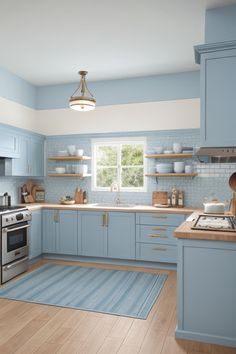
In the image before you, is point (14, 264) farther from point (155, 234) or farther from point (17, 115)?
point (17, 115)

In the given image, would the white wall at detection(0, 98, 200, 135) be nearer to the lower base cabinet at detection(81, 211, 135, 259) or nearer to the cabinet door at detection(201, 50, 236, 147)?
the lower base cabinet at detection(81, 211, 135, 259)

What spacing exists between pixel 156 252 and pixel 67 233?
144cm

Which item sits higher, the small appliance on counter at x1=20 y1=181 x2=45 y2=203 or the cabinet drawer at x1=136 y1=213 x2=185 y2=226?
the small appliance on counter at x1=20 y1=181 x2=45 y2=203

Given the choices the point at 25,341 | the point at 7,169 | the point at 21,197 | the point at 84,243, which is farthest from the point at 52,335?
the point at 21,197

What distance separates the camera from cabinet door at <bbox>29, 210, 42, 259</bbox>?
479cm

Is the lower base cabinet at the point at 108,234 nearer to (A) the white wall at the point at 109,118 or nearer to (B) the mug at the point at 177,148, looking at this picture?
(B) the mug at the point at 177,148

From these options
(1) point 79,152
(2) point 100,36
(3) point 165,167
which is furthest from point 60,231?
(2) point 100,36

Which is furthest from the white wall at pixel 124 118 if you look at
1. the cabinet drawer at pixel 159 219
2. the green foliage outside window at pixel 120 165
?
the cabinet drawer at pixel 159 219

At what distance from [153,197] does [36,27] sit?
9.80ft

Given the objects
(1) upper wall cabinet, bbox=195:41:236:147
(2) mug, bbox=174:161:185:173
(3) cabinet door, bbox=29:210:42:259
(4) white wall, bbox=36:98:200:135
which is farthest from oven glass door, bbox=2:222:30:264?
(1) upper wall cabinet, bbox=195:41:236:147

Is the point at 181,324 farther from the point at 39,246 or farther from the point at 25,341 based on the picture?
the point at 39,246

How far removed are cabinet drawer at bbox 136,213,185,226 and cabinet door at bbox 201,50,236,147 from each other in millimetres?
1853

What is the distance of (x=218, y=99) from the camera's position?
2836 millimetres

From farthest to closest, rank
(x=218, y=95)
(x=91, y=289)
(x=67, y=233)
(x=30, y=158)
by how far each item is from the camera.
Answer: (x=30, y=158) → (x=67, y=233) → (x=91, y=289) → (x=218, y=95)
